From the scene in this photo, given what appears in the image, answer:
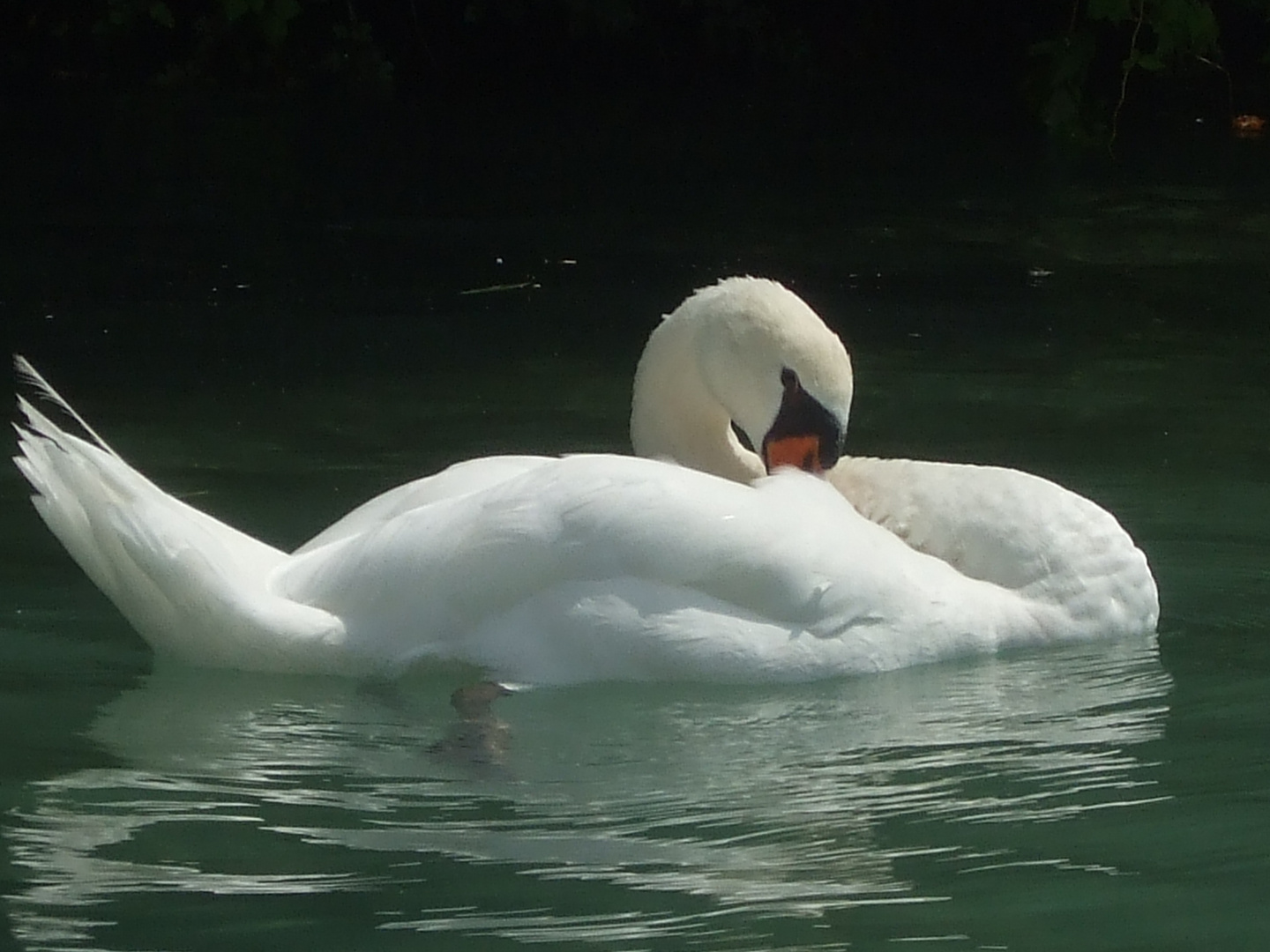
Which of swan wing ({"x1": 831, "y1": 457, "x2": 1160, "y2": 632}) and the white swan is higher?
swan wing ({"x1": 831, "y1": 457, "x2": 1160, "y2": 632})

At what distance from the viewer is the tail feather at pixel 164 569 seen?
207 inches

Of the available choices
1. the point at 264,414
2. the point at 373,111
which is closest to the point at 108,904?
the point at 264,414

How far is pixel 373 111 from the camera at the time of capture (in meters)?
16.1

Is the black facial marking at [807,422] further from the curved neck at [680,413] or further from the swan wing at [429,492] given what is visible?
the swan wing at [429,492]

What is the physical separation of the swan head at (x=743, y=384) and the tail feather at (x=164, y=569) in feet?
3.66

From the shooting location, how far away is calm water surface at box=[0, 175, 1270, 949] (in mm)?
3891

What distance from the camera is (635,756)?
4.78 metres

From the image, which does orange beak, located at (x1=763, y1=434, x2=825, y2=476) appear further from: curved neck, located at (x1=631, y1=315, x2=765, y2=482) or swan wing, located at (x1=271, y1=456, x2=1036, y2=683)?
swan wing, located at (x1=271, y1=456, x2=1036, y2=683)

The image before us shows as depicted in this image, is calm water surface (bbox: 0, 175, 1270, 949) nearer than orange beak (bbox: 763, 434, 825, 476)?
Yes

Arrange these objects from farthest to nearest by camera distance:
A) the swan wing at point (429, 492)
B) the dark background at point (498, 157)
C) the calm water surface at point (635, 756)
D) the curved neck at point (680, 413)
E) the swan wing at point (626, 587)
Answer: the dark background at point (498, 157) < the curved neck at point (680, 413) < the swan wing at point (429, 492) < the swan wing at point (626, 587) < the calm water surface at point (635, 756)

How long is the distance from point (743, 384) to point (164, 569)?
1390 mm

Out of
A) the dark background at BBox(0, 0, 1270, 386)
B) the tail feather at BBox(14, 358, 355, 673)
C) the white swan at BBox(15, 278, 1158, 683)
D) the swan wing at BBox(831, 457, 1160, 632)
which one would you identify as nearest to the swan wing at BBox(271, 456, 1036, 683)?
the white swan at BBox(15, 278, 1158, 683)

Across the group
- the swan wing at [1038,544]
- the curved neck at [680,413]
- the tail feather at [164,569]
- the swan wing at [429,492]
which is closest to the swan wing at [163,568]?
the tail feather at [164,569]

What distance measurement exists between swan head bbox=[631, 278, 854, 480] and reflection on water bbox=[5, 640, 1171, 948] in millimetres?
711
